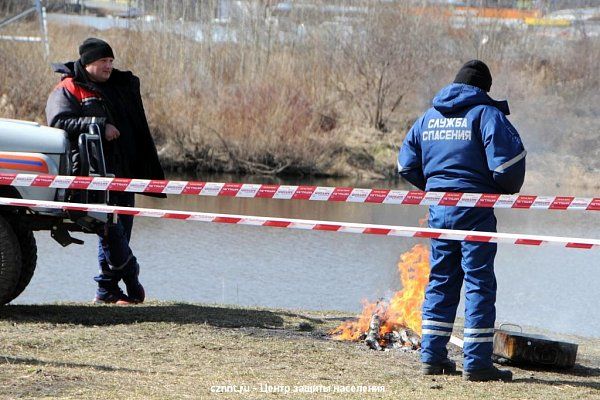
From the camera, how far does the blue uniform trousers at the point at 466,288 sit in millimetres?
5977

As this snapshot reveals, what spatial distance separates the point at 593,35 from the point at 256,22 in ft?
35.9

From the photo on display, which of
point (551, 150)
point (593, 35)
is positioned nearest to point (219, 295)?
point (551, 150)

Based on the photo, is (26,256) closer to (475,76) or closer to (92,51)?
(92,51)

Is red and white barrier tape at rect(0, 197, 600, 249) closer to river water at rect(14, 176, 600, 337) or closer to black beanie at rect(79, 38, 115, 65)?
black beanie at rect(79, 38, 115, 65)

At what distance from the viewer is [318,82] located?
93.9 feet

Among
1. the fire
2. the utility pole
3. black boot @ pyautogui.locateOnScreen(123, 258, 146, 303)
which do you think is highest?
the fire

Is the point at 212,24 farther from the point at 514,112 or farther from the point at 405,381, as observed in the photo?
the point at 405,381

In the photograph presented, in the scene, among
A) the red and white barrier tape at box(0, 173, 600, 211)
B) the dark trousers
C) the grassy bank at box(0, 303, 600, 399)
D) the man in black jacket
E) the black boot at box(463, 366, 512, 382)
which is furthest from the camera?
the dark trousers

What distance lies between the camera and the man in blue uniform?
19.6 ft

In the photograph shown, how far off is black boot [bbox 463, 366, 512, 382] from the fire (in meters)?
1.19

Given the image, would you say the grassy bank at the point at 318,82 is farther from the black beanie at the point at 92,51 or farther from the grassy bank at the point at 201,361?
the grassy bank at the point at 201,361

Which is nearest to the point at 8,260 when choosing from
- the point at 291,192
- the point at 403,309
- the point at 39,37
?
the point at 291,192

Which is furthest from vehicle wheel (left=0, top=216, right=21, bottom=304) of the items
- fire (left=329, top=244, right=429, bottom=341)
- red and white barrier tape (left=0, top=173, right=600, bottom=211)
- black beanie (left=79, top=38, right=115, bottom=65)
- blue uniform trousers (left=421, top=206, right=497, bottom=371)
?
blue uniform trousers (left=421, top=206, right=497, bottom=371)

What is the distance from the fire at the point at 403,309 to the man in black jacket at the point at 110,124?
1844 mm
